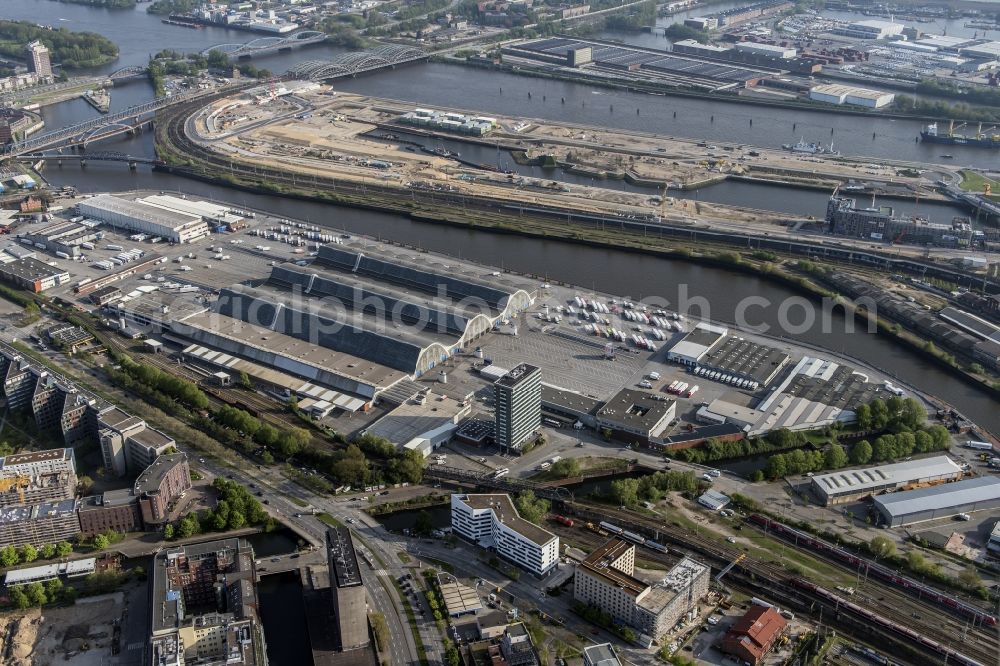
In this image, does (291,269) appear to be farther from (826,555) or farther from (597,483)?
(826,555)

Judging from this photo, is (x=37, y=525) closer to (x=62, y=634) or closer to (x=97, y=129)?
(x=62, y=634)

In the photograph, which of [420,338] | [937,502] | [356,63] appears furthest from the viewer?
[356,63]

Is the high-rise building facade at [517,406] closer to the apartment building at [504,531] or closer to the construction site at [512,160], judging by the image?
the apartment building at [504,531]

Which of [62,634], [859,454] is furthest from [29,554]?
[859,454]

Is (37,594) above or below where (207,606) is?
above

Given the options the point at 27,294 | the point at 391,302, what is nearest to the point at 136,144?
the point at 27,294

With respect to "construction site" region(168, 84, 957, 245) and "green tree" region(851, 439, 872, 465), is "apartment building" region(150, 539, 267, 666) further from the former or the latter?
"construction site" region(168, 84, 957, 245)
